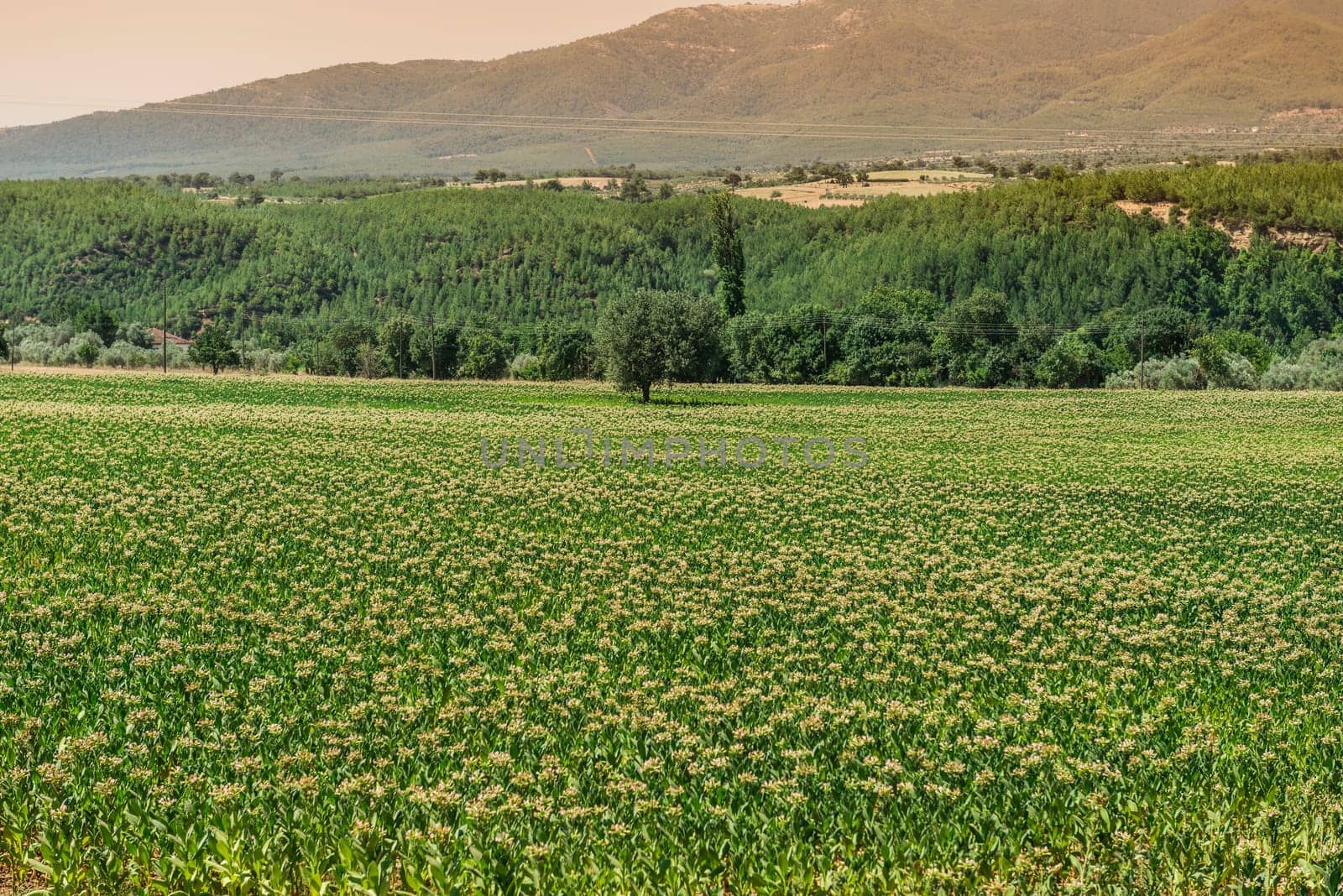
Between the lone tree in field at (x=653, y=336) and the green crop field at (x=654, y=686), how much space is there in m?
36.0

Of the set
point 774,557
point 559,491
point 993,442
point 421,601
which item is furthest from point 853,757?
point 993,442

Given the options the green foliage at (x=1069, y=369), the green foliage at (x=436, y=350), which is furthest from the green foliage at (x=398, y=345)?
the green foliage at (x=1069, y=369)

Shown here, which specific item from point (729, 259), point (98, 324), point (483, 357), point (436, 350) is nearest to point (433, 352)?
point (436, 350)

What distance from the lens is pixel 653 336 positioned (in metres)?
64.8

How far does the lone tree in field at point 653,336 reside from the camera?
64.8 meters

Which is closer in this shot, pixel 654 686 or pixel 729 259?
pixel 654 686

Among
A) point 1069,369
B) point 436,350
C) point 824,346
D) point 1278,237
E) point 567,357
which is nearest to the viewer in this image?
point 1069,369

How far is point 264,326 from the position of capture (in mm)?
183125

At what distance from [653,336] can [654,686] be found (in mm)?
52910

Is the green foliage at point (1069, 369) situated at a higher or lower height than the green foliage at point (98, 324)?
lower

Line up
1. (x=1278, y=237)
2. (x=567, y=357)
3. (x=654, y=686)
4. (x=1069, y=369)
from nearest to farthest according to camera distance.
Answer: (x=654, y=686) < (x=1069, y=369) < (x=567, y=357) < (x=1278, y=237)

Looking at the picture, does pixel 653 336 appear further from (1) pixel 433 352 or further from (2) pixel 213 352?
(2) pixel 213 352

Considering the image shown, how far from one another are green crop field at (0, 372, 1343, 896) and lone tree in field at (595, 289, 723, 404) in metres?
36.0

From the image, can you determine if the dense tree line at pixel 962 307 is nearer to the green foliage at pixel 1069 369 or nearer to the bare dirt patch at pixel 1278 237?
the green foliage at pixel 1069 369
